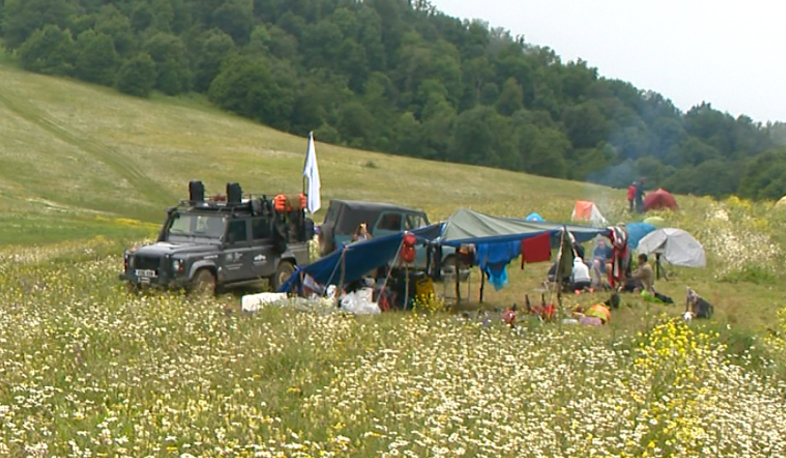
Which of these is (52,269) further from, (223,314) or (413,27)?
(413,27)

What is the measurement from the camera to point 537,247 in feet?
64.0

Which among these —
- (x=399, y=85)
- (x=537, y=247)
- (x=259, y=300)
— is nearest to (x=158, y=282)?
(x=259, y=300)

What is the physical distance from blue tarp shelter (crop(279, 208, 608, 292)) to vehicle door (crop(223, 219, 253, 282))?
5.83 ft

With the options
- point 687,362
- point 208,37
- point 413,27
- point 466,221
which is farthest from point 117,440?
point 413,27

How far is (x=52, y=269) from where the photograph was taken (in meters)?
24.8

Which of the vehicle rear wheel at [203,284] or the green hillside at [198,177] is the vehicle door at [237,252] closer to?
the vehicle rear wheel at [203,284]

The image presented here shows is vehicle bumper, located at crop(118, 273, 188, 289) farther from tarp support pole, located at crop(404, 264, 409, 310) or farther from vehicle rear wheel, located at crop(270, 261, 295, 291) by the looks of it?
tarp support pole, located at crop(404, 264, 409, 310)

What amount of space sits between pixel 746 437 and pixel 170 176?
181ft

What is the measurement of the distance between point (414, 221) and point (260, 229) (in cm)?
661

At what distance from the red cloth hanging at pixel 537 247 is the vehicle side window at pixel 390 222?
28.2 ft

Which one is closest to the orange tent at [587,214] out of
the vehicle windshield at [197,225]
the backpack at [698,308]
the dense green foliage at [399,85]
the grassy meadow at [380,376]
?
the grassy meadow at [380,376]

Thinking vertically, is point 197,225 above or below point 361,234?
above

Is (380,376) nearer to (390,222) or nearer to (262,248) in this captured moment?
(262,248)

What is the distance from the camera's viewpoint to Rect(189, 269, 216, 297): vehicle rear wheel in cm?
2042
